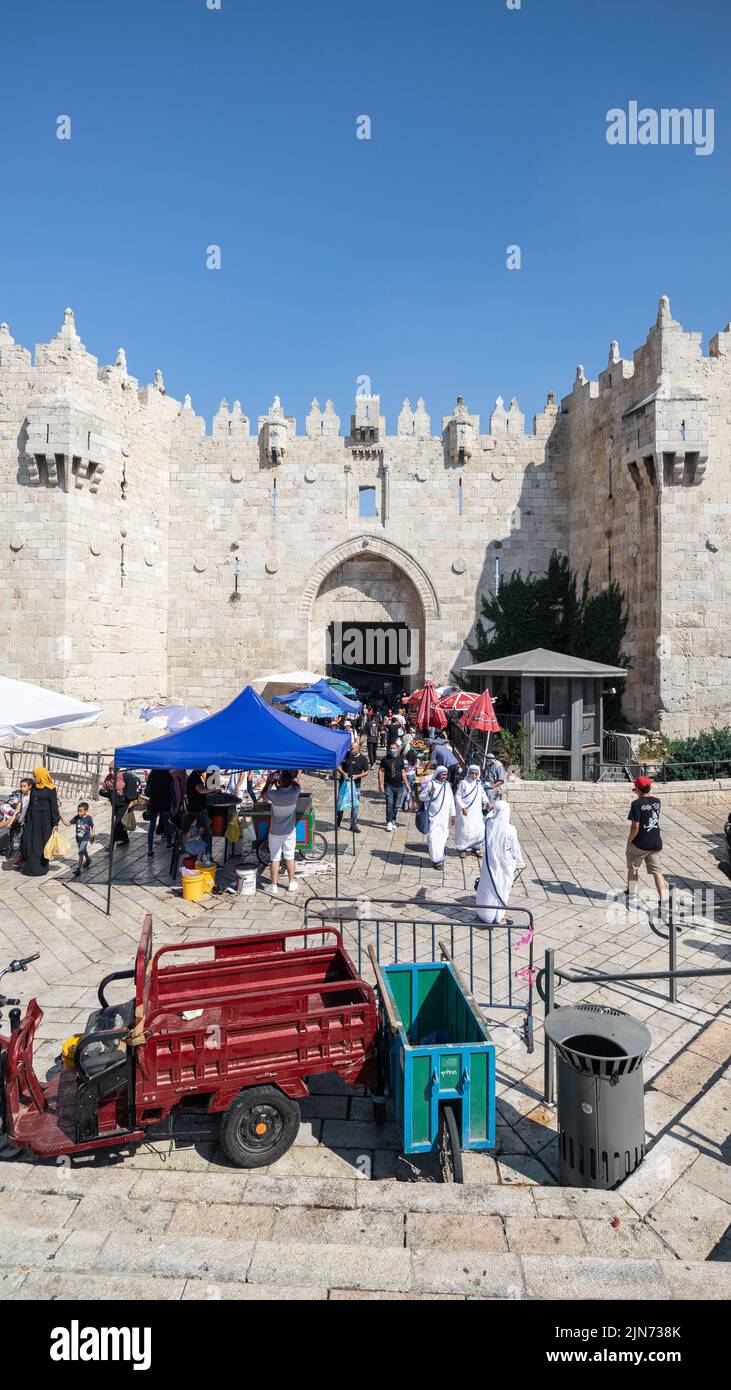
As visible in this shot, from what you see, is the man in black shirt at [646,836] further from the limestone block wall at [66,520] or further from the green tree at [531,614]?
the green tree at [531,614]

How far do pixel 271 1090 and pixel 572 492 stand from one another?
20.1m

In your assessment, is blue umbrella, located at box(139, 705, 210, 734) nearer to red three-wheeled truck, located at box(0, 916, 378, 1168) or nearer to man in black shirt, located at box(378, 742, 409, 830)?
man in black shirt, located at box(378, 742, 409, 830)

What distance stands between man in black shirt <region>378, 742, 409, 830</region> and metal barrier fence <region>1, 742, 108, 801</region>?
5870mm

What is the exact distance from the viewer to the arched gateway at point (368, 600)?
2102 cm

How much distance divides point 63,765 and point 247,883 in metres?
8.46

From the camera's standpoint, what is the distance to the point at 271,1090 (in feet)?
11.9

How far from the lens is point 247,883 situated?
7.82m

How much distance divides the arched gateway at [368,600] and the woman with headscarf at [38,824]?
42.2 feet

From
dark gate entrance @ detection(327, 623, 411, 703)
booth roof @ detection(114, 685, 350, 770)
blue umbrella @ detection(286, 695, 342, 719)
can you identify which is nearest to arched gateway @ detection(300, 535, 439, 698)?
dark gate entrance @ detection(327, 623, 411, 703)

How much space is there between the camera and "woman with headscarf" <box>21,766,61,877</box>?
863 centimetres

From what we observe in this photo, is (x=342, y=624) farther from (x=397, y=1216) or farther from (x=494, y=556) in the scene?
(x=397, y=1216)

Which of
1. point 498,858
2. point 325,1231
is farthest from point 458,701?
point 325,1231

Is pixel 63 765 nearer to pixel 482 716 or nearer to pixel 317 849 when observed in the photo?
pixel 317 849
